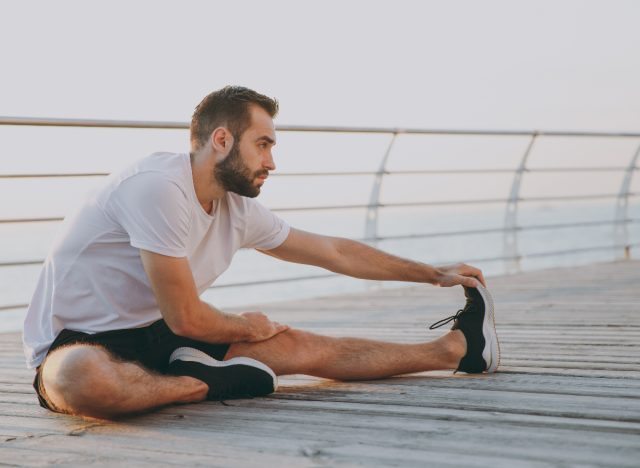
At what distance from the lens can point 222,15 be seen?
18.0m

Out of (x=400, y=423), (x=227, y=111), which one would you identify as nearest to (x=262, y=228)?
(x=227, y=111)

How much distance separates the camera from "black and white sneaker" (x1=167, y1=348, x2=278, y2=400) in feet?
7.79

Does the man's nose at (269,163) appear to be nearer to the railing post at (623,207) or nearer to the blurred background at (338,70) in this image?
the railing post at (623,207)

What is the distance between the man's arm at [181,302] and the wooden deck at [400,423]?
0.18 metres

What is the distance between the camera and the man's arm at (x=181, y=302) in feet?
7.28

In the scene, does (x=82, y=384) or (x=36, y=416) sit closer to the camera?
(x=82, y=384)

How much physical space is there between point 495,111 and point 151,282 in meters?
23.8

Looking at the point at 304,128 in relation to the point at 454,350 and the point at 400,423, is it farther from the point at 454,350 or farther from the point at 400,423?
the point at 400,423

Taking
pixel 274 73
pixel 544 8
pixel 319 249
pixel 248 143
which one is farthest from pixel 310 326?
pixel 274 73

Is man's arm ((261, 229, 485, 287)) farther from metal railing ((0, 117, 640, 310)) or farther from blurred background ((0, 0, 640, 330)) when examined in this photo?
blurred background ((0, 0, 640, 330))

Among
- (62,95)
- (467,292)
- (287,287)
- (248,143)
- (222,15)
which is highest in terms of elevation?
(222,15)

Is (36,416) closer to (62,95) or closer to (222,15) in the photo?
(222,15)

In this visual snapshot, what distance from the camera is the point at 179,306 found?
2.25 meters

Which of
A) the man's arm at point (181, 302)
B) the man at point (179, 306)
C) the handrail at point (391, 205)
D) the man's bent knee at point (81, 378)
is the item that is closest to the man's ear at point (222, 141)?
the man at point (179, 306)
